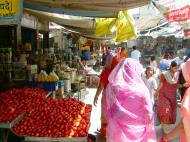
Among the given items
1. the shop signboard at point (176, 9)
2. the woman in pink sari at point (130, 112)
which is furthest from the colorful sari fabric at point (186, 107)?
the shop signboard at point (176, 9)

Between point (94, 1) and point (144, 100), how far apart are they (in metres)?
2.29

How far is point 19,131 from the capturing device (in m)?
5.43

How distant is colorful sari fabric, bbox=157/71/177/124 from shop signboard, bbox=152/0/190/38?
1.79 metres

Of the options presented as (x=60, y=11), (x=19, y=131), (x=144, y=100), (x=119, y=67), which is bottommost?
(x=19, y=131)

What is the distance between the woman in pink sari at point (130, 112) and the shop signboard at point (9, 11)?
1.46m

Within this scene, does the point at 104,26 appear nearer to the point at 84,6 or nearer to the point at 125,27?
the point at 125,27

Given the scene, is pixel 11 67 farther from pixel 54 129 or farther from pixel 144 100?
pixel 144 100

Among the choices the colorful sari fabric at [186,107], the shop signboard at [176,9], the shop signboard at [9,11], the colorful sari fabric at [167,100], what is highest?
the shop signboard at [176,9]

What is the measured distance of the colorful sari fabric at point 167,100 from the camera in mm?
8664

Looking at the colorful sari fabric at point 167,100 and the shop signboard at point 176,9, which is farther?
the colorful sari fabric at point 167,100

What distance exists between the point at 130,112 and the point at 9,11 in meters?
1.86

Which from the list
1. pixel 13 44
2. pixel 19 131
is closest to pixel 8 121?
pixel 19 131

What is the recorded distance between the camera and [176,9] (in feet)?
22.9

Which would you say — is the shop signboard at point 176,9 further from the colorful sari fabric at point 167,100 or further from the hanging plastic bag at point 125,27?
the hanging plastic bag at point 125,27
